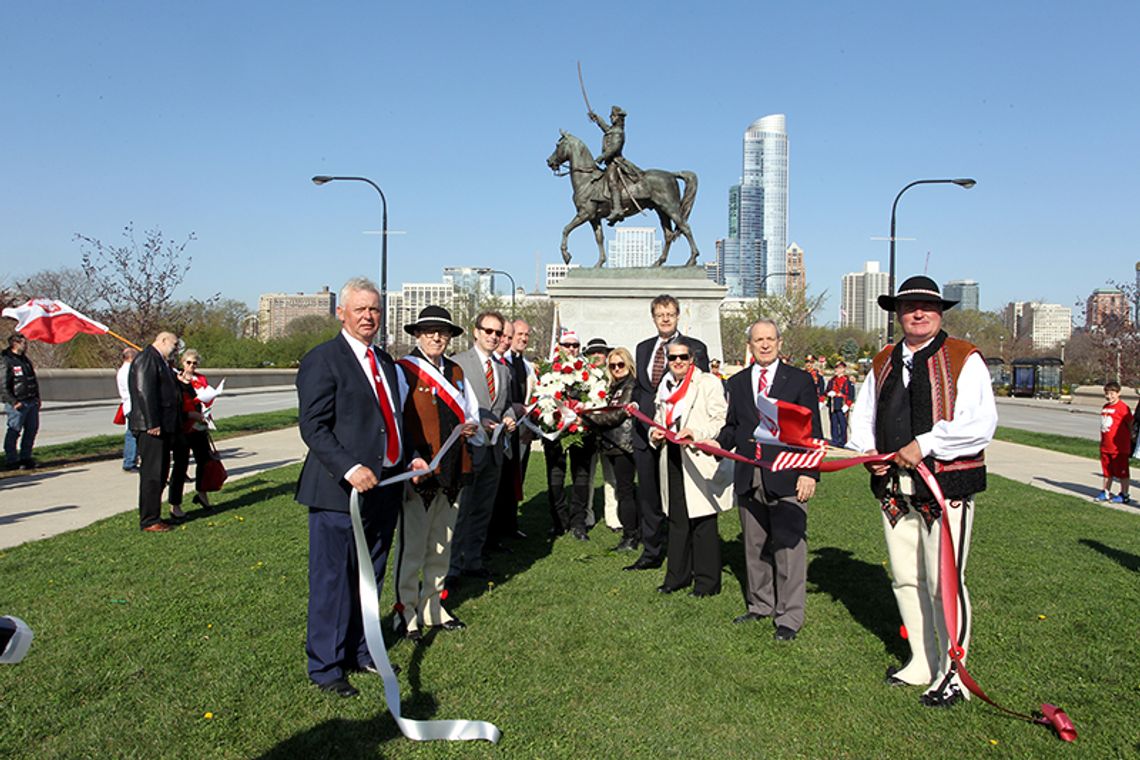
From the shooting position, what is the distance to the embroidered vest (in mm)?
4152

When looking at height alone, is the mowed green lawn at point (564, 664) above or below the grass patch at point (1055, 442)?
above

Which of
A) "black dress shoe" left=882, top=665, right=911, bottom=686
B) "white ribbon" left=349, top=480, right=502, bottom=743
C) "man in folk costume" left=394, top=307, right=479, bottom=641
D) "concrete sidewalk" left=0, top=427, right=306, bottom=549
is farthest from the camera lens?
"concrete sidewalk" left=0, top=427, right=306, bottom=549

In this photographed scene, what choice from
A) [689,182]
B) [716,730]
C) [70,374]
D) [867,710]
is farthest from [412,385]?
[70,374]

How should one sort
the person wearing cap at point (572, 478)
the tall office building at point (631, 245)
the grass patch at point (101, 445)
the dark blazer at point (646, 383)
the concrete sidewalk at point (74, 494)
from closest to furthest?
the dark blazer at point (646, 383) → the person wearing cap at point (572, 478) → the concrete sidewalk at point (74, 494) → the grass patch at point (101, 445) → the tall office building at point (631, 245)

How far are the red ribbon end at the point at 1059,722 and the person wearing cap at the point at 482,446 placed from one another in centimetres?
398

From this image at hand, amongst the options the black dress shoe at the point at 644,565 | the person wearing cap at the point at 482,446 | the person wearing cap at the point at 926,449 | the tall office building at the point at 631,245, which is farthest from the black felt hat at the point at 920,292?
the tall office building at the point at 631,245

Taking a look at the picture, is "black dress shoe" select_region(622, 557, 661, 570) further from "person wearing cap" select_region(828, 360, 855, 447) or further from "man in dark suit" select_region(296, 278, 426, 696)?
"person wearing cap" select_region(828, 360, 855, 447)

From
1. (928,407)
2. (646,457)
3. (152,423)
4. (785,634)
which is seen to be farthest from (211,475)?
(928,407)

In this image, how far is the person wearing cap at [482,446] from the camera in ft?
21.4

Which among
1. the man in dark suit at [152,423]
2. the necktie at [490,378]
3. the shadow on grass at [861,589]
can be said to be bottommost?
the shadow on grass at [861,589]

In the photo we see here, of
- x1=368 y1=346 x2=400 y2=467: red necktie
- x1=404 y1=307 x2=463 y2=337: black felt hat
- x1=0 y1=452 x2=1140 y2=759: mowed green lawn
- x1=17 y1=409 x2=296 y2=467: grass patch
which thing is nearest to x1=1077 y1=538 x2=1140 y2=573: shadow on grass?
x1=0 y1=452 x2=1140 y2=759: mowed green lawn

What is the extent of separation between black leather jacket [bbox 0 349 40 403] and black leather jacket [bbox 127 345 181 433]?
5248mm

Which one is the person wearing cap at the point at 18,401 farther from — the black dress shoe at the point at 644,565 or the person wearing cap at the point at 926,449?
the person wearing cap at the point at 926,449

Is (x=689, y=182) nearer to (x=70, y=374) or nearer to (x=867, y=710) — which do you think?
(x=867, y=710)
